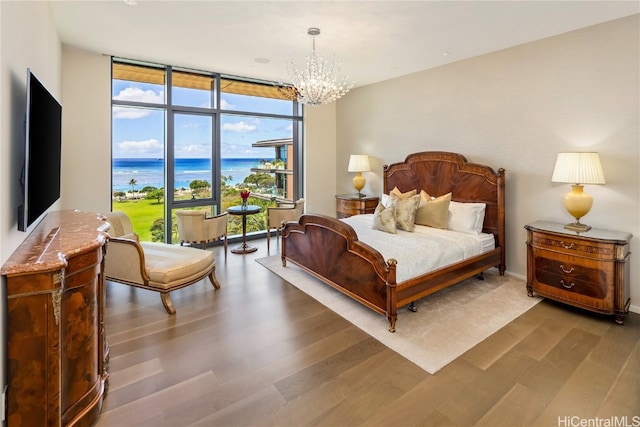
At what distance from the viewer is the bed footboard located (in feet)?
9.80

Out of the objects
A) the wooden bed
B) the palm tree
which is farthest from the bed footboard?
the palm tree

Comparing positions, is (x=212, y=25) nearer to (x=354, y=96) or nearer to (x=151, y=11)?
(x=151, y=11)

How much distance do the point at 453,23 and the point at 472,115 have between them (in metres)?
1.52

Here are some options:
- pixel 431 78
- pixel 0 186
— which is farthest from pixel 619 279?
pixel 0 186

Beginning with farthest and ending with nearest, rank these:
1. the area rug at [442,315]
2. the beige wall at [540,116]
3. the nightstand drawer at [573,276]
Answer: the beige wall at [540,116], the nightstand drawer at [573,276], the area rug at [442,315]

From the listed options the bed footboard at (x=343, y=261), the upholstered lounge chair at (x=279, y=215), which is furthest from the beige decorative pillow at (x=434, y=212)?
the upholstered lounge chair at (x=279, y=215)

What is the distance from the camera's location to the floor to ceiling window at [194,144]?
5137 mm

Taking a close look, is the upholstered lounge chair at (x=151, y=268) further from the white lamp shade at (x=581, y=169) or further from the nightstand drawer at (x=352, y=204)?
the white lamp shade at (x=581, y=169)

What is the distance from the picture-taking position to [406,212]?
4.30m

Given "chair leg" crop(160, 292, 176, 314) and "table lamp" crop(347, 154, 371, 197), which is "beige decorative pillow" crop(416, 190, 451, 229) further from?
"chair leg" crop(160, 292, 176, 314)

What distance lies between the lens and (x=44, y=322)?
1574 mm

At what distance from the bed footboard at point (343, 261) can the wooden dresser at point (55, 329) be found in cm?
214

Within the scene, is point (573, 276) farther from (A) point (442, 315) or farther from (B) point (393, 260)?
(B) point (393, 260)
